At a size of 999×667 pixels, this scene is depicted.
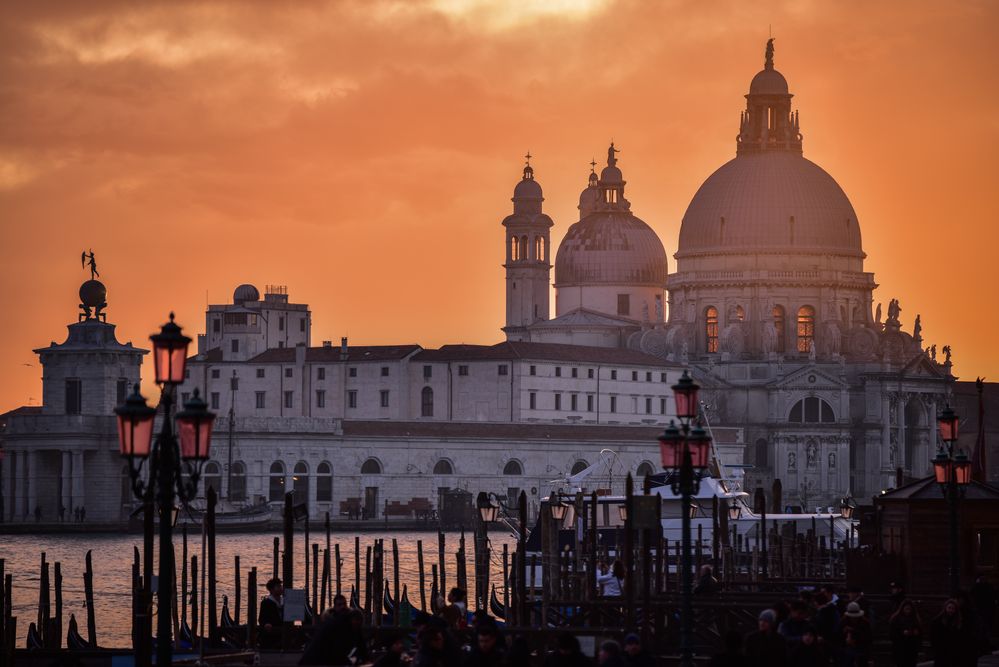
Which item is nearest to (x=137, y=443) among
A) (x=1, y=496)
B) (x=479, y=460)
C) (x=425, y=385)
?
(x=1, y=496)

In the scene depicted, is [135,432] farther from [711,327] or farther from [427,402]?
[711,327]

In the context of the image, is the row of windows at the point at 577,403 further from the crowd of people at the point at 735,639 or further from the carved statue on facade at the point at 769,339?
the crowd of people at the point at 735,639

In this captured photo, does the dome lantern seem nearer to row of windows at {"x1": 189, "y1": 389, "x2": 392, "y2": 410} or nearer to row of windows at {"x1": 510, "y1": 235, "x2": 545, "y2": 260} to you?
row of windows at {"x1": 510, "y1": 235, "x2": 545, "y2": 260}

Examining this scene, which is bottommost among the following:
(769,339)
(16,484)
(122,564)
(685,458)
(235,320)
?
(122,564)

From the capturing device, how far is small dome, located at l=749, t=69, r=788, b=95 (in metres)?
135

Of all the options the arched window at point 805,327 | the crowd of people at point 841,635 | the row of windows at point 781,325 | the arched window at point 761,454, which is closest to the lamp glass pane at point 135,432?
the crowd of people at point 841,635

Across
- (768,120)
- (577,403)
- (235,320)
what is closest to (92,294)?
(577,403)

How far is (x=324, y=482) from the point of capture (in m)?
99.2

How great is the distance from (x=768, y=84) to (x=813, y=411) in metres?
20.4

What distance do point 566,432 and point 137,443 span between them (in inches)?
3324

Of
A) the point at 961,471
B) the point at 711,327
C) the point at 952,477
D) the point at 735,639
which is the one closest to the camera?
the point at 735,639

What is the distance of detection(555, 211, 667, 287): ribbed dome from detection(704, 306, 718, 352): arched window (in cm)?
766

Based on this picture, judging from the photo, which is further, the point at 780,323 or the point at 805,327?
the point at 805,327

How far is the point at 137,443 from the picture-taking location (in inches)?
901
